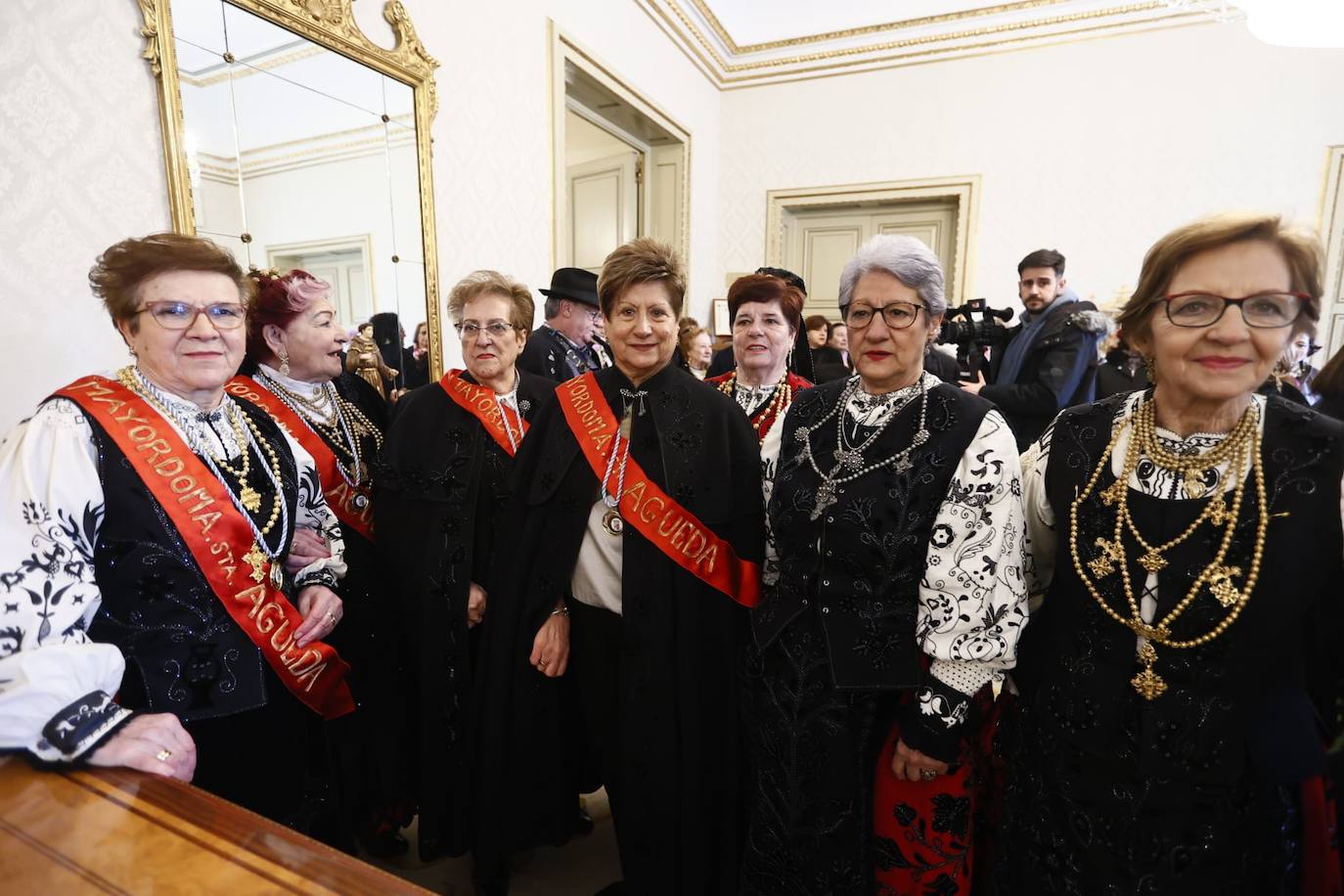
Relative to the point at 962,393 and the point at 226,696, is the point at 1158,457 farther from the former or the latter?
the point at 226,696

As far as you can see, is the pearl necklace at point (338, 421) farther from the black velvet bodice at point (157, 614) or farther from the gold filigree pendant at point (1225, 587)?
the gold filigree pendant at point (1225, 587)

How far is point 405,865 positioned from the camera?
1771 millimetres

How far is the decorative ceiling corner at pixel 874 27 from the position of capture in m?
4.77

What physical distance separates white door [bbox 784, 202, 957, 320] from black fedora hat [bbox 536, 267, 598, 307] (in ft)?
12.2

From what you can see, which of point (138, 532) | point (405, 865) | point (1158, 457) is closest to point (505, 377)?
point (138, 532)

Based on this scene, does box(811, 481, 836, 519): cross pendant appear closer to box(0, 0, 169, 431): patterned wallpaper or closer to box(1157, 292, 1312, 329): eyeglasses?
box(1157, 292, 1312, 329): eyeglasses

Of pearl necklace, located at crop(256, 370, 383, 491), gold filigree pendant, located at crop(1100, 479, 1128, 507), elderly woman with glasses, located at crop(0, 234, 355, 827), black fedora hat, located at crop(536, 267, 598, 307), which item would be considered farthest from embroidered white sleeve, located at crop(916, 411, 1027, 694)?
black fedora hat, located at crop(536, 267, 598, 307)

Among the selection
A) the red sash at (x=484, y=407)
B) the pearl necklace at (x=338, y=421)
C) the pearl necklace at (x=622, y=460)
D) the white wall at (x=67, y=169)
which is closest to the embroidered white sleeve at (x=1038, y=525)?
the pearl necklace at (x=622, y=460)

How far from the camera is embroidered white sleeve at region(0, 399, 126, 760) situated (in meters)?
0.74

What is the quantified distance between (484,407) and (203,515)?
772mm

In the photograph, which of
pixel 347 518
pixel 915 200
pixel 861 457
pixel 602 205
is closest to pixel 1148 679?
pixel 861 457

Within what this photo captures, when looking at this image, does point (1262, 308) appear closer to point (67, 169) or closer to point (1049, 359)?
point (1049, 359)

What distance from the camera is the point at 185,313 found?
1.05m

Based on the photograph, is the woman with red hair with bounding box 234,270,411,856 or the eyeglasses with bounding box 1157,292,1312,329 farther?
the woman with red hair with bounding box 234,270,411,856
